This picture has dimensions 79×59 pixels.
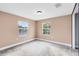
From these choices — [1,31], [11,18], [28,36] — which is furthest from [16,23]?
[28,36]

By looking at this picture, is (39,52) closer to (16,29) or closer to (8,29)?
(8,29)

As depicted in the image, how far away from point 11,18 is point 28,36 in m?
2.30

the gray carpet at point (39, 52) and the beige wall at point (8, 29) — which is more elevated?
the beige wall at point (8, 29)

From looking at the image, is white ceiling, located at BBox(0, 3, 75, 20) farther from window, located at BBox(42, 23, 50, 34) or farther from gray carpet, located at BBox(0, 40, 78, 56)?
window, located at BBox(42, 23, 50, 34)

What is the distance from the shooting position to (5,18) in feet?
13.6

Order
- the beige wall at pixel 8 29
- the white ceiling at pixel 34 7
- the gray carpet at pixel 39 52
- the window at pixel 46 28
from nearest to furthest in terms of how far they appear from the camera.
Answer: the white ceiling at pixel 34 7 → the gray carpet at pixel 39 52 → the beige wall at pixel 8 29 → the window at pixel 46 28

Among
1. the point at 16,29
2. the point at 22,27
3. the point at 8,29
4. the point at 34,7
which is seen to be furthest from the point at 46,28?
the point at 34,7

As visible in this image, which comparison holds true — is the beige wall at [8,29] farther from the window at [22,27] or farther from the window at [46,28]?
the window at [46,28]

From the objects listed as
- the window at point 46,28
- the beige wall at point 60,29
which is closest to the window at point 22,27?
the window at point 46,28

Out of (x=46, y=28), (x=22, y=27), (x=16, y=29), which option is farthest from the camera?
(x=46, y=28)

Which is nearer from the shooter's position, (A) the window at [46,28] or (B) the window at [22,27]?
(B) the window at [22,27]

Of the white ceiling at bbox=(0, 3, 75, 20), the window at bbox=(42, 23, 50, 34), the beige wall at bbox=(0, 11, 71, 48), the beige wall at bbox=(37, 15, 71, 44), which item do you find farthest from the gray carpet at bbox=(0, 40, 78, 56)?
the window at bbox=(42, 23, 50, 34)

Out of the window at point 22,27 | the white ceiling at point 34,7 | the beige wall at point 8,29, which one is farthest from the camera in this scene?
the window at point 22,27

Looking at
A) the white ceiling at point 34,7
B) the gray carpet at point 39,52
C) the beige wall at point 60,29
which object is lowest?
the gray carpet at point 39,52
